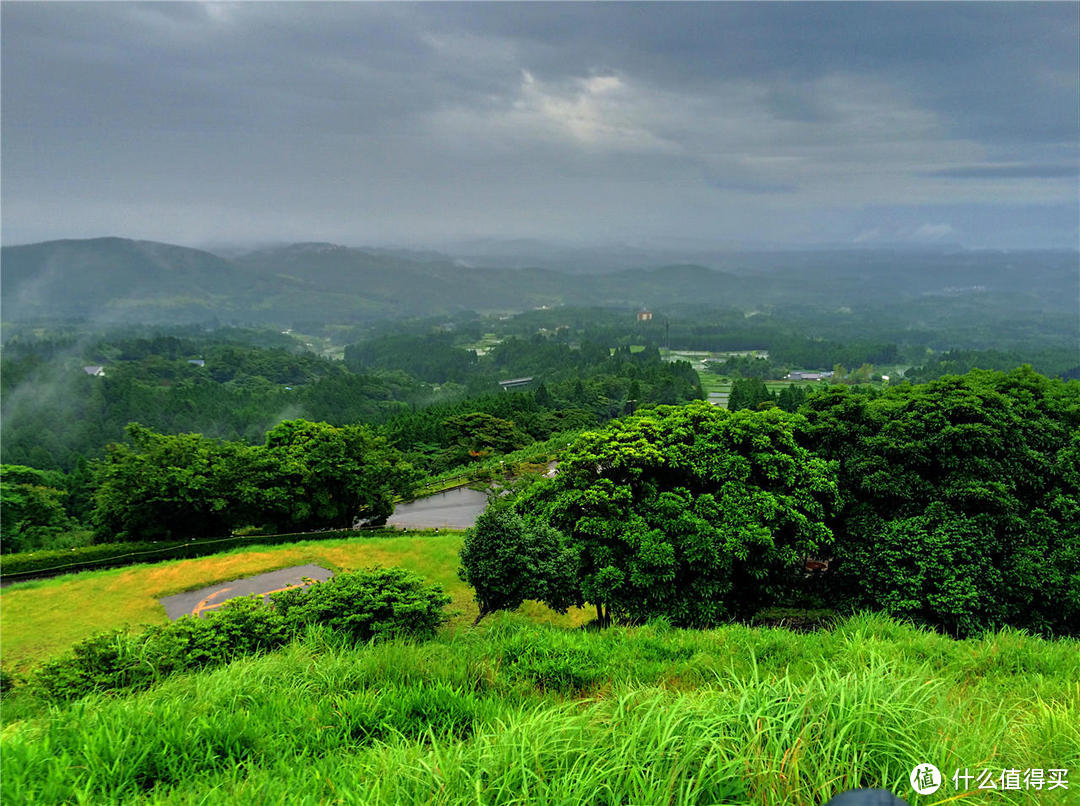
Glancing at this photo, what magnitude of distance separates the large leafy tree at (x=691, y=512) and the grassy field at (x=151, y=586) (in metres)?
3.07

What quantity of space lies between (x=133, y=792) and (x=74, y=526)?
3297 cm

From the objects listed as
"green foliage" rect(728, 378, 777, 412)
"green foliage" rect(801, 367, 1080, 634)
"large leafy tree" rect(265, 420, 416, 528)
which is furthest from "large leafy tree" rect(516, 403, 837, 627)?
"green foliage" rect(728, 378, 777, 412)

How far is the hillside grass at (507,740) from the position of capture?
2.32 m

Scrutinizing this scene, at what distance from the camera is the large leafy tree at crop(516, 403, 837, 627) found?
10289 mm

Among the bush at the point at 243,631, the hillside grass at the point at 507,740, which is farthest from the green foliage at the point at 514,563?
the hillside grass at the point at 507,740

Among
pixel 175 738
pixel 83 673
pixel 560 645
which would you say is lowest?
pixel 83 673

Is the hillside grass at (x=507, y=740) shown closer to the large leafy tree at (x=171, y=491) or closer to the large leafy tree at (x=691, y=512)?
the large leafy tree at (x=691, y=512)

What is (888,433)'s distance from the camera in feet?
38.8

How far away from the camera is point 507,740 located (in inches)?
101

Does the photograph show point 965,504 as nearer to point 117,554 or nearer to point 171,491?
point 117,554

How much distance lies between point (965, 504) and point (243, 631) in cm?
1270

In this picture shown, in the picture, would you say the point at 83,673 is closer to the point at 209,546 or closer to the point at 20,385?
the point at 209,546

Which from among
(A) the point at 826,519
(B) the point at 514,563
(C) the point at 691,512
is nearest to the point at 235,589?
(B) the point at 514,563

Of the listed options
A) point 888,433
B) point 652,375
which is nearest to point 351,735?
point 888,433
